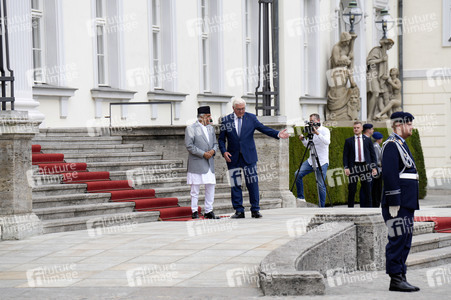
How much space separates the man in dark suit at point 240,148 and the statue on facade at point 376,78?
695 inches

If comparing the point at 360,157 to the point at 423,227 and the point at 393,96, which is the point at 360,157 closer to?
the point at 423,227

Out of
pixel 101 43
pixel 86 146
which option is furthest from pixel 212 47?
pixel 86 146

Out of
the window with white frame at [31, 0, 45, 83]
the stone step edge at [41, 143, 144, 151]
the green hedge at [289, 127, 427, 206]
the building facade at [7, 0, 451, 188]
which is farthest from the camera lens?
the green hedge at [289, 127, 427, 206]

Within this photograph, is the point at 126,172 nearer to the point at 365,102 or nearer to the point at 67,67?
the point at 67,67

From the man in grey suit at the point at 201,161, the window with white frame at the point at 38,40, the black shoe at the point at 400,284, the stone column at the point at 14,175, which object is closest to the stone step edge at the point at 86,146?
the window with white frame at the point at 38,40

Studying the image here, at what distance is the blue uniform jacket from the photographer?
9477mm

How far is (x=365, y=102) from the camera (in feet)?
104

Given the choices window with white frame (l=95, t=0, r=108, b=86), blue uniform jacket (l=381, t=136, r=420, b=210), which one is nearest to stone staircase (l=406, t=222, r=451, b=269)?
blue uniform jacket (l=381, t=136, r=420, b=210)

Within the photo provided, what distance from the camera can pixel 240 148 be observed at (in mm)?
14539

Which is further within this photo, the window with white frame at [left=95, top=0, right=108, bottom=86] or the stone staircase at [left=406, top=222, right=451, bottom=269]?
the window with white frame at [left=95, top=0, right=108, bottom=86]

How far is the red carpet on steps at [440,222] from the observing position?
14.9 metres

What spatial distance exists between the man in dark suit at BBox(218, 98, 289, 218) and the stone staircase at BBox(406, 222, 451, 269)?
2512mm

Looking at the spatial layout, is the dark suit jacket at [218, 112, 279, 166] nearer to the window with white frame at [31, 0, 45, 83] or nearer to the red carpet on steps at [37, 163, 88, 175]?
the red carpet on steps at [37, 163, 88, 175]

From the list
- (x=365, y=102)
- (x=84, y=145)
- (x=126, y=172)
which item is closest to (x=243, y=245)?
(x=126, y=172)
